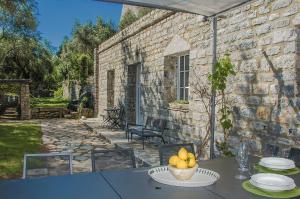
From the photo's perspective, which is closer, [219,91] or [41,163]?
[41,163]

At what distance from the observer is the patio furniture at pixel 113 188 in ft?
6.59

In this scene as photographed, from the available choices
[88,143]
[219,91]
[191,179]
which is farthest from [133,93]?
[191,179]

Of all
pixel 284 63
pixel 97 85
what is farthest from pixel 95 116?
pixel 284 63

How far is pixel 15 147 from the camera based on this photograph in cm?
771

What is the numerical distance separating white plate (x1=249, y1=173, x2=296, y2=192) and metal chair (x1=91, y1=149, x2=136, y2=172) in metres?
1.12

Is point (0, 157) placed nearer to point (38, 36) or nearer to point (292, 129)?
point (292, 129)

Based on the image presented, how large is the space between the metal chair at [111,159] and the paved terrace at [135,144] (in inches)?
109

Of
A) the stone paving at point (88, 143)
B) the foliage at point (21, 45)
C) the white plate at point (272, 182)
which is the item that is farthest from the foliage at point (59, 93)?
the white plate at point (272, 182)

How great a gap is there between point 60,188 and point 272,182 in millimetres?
1406

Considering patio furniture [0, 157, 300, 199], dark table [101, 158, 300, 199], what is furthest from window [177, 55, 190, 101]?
patio furniture [0, 157, 300, 199]

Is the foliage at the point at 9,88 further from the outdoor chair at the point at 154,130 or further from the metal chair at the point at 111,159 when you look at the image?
the metal chair at the point at 111,159

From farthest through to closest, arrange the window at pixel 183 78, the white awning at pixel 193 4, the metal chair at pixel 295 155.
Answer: the window at pixel 183 78
the white awning at pixel 193 4
the metal chair at pixel 295 155

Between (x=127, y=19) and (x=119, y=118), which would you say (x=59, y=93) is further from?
(x=119, y=118)

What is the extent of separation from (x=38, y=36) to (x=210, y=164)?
44.2 feet
